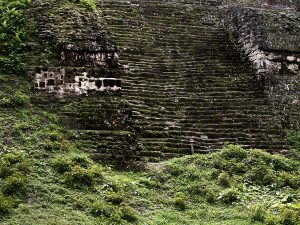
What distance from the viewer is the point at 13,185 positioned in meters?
6.36

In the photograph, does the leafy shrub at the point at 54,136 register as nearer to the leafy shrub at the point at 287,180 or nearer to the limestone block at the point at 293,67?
the leafy shrub at the point at 287,180

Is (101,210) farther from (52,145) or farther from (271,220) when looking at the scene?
(271,220)

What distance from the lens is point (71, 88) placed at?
9266mm

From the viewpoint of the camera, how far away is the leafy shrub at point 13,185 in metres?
6.27

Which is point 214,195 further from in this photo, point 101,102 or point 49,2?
point 49,2

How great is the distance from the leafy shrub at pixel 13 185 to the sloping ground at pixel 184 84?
11.0ft

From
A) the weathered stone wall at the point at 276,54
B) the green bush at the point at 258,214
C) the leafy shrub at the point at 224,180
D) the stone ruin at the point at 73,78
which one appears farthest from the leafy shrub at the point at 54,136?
the weathered stone wall at the point at 276,54

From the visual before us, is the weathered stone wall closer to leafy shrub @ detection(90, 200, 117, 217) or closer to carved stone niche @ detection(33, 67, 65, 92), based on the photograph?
carved stone niche @ detection(33, 67, 65, 92)

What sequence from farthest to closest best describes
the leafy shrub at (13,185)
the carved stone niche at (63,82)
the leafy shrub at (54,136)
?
the carved stone niche at (63,82)
the leafy shrub at (54,136)
the leafy shrub at (13,185)

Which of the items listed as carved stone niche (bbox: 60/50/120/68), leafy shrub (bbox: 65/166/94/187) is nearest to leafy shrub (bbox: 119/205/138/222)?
leafy shrub (bbox: 65/166/94/187)

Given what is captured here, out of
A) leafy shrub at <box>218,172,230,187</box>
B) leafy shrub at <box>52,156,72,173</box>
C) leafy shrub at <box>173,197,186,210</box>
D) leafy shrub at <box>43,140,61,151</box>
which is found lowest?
leafy shrub at <box>173,197,186,210</box>

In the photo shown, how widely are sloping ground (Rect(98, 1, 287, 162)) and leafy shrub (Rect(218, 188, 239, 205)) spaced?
2.07m

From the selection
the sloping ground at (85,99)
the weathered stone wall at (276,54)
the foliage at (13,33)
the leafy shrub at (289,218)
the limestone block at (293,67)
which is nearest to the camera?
A: the leafy shrub at (289,218)

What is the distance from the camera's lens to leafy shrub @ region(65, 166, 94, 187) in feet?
23.0
